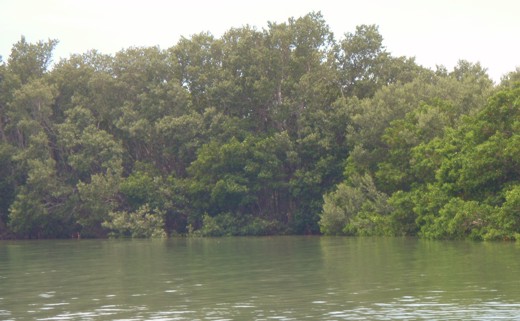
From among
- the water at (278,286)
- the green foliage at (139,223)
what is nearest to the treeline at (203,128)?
the green foliage at (139,223)

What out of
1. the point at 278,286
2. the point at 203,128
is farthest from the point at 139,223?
the point at 278,286

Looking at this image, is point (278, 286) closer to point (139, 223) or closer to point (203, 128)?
point (139, 223)

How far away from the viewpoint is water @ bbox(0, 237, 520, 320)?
22.6m

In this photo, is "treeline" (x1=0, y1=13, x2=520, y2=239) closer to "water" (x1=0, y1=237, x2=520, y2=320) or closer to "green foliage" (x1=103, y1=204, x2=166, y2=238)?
"green foliage" (x1=103, y1=204, x2=166, y2=238)

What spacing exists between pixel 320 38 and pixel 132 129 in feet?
60.9

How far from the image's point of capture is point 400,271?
32969 mm

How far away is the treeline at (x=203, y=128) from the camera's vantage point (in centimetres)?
8156

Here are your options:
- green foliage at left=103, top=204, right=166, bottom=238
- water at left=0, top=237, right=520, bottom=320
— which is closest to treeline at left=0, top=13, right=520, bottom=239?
green foliage at left=103, top=204, right=166, bottom=238

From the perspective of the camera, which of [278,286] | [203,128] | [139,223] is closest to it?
[278,286]

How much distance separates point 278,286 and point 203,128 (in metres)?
58.1

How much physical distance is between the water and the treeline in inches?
1218

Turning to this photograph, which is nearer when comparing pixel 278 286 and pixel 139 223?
pixel 278 286

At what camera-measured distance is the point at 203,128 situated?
86.4 metres

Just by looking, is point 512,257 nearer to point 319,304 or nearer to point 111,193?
point 319,304
